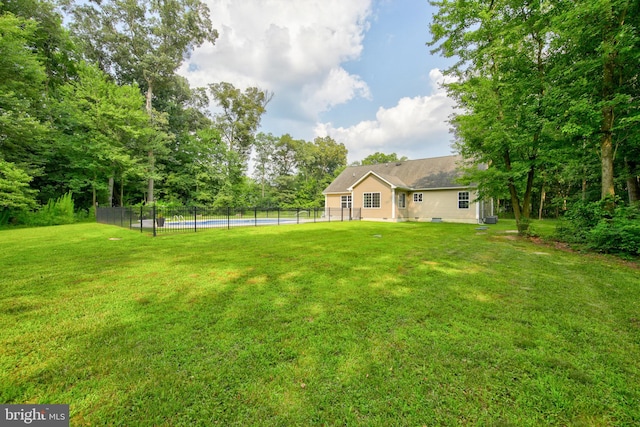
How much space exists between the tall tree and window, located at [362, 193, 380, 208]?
18.7 m

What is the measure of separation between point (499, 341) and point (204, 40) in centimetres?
3238

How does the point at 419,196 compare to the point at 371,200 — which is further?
the point at 371,200

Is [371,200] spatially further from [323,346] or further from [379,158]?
[379,158]

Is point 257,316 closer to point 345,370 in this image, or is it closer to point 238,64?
point 345,370

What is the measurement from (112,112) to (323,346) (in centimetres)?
2434

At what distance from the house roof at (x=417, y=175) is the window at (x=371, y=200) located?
1.44 meters

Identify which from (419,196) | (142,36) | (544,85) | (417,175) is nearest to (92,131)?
(142,36)

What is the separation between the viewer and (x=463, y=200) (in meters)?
18.0

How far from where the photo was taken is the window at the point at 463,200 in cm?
1777

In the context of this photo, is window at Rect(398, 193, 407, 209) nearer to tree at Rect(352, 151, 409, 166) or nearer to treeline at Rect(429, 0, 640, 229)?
treeline at Rect(429, 0, 640, 229)

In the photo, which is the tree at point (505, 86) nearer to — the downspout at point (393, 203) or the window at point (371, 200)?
the downspout at point (393, 203)

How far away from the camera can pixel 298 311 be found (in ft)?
10.5

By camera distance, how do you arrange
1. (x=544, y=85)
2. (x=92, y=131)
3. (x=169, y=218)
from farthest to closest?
1. (x=92, y=131)
2. (x=169, y=218)
3. (x=544, y=85)

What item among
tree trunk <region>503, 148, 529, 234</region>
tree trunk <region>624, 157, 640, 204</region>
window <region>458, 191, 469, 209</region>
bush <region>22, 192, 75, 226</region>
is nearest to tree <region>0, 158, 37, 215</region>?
bush <region>22, 192, 75, 226</region>
